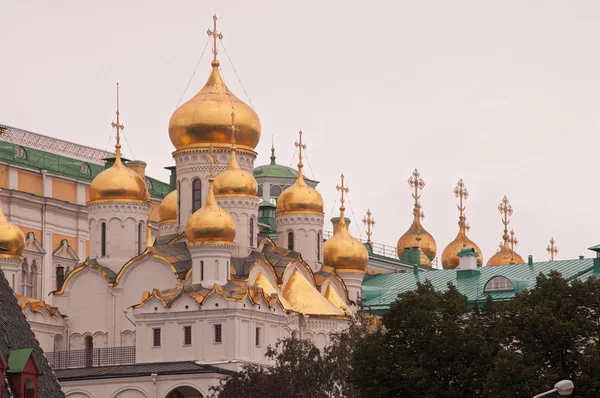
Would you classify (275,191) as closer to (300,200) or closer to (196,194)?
(300,200)

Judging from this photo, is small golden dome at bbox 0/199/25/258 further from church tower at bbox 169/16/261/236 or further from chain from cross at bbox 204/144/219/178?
chain from cross at bbox 204/144/219/178

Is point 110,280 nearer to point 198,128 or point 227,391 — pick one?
point 198,128

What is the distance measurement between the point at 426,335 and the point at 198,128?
21629 millimetres

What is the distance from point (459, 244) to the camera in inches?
3755

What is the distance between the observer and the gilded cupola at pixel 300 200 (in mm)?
72938

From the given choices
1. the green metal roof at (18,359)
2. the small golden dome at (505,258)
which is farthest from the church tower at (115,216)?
the green metal roof at (18,359)

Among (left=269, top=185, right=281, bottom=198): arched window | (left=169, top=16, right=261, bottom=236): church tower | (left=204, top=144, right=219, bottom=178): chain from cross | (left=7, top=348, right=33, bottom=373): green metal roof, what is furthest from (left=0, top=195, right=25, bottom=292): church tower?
(left=269, top=185, right=281, bottom=198): arched window

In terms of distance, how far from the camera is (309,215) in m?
72.9

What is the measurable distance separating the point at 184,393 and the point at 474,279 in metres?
16.9

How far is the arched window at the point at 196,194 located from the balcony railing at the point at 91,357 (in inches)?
252

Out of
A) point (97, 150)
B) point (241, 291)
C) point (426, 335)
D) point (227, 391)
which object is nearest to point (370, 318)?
point (241, 291)

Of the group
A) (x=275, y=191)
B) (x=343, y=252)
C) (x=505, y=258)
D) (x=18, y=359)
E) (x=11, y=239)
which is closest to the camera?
(x=18, y=359)

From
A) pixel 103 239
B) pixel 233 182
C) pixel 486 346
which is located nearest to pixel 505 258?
pixel 233 182

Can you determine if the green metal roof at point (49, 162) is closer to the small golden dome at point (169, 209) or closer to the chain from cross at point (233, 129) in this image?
the small golden dome at point (169, 209)
